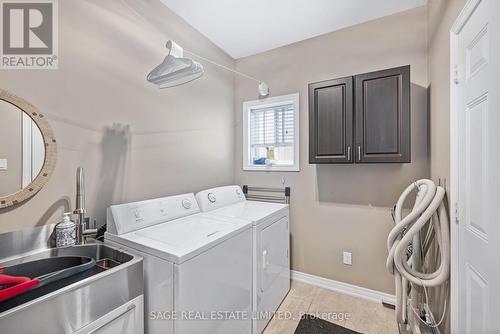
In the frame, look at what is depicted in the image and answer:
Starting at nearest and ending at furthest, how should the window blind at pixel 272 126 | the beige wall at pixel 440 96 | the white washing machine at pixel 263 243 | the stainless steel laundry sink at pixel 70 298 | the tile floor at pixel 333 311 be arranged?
the stainless steel laundry sink at pixel 70 298 → the beige wall at pixel 440 96 → the white washing machine at pixel 263 243 → the tile floor at pixel 333 311 → the window blind at pixel 272 126

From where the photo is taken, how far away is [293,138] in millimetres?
2559

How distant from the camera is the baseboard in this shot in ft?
6.85

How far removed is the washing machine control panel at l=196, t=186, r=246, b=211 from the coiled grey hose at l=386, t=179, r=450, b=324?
1.46 meters

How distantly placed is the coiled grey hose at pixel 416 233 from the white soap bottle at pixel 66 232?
2067 mm

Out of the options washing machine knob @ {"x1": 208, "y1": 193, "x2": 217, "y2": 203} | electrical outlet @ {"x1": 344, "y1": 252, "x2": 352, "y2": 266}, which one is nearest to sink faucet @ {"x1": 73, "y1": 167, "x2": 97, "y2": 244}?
washing machine knob @ {"x1": 208, "y1": 193, "x2": 217, "y2": 203}

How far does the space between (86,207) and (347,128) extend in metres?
2.16

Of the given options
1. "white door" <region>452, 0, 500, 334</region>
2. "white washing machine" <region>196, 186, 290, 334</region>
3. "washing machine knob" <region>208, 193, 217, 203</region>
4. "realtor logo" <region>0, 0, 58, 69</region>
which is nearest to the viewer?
"white door" <region>452, 0, 500, 334</region>

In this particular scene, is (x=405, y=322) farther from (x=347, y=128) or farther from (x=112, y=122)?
(x=112, y=122)

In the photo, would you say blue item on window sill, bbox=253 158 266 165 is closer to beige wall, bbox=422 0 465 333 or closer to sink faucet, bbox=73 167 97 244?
beige wall, bbox=422 0 465 333

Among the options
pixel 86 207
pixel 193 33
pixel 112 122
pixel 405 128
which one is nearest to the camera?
pixel 86 207

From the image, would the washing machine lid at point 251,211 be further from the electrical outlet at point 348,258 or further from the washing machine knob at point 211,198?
the electrical outlet at point 348,258

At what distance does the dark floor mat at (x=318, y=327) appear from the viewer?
5.71 feet

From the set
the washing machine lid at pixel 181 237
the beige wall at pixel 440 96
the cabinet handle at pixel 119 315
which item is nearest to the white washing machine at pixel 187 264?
the washing machine lid at pixel 181 237

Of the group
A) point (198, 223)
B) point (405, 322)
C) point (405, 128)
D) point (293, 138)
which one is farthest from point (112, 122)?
point (405, 322)
